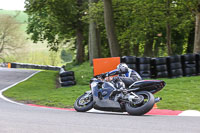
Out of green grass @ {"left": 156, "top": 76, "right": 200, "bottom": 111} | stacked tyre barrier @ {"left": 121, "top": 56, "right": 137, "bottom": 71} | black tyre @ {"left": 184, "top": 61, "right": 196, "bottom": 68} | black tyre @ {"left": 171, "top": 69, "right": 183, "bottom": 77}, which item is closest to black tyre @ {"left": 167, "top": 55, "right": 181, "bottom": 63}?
black tyre @ {"left": 184, "top": 61, "right": 196, "bottom": 68}

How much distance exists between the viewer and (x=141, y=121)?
6672 millimetres

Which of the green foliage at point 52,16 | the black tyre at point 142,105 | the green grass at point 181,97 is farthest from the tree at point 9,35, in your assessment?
the black tyre at point 142,105

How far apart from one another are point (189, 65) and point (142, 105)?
10278mm

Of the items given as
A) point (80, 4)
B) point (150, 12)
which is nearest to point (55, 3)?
point (80, 4)

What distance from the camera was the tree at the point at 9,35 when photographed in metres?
80.1

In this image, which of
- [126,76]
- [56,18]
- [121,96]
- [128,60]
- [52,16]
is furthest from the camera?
[52,16]

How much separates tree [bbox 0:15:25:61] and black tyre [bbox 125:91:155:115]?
7532 centimetres

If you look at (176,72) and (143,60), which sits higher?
(143,60)

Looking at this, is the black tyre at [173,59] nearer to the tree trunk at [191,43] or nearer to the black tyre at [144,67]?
the black tyre at [144,67]

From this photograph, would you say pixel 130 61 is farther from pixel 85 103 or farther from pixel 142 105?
pixel 142 105

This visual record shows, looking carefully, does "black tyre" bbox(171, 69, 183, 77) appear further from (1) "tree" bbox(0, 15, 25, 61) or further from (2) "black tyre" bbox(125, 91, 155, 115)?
(1) "tree" bbox(0, 15, 25, 61)

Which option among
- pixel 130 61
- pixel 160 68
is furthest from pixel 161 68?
pixel 130 61

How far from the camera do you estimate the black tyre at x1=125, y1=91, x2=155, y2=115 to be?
24.9ft

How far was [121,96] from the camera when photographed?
27.1 feet
